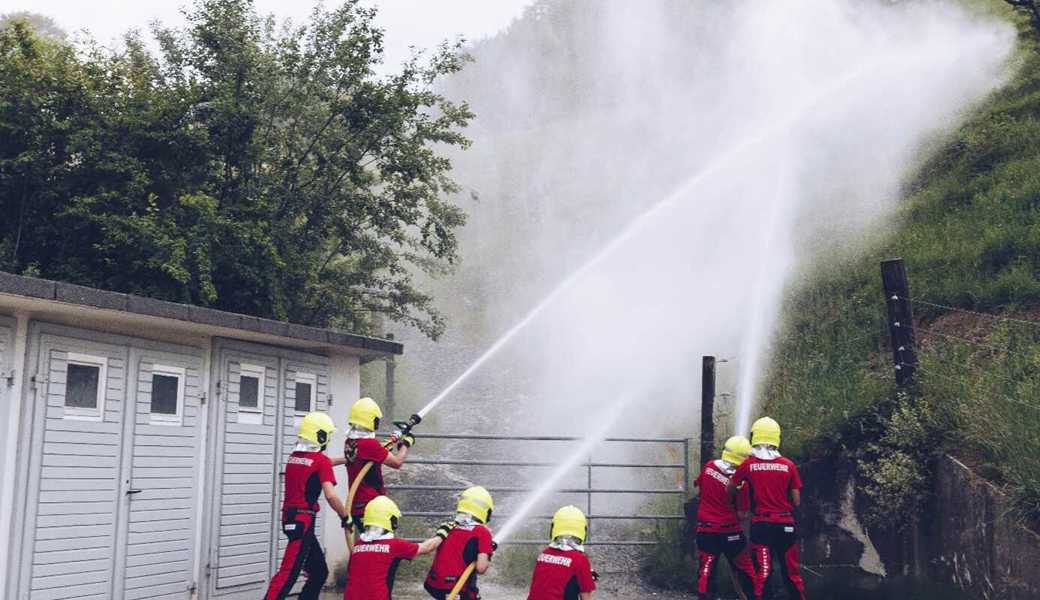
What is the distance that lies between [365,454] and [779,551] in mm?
3978

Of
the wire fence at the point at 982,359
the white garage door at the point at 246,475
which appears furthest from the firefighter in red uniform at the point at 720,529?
the white garage door at the point at 246,475

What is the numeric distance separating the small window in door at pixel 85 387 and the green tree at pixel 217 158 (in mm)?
5011

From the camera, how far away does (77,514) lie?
8.45 meters

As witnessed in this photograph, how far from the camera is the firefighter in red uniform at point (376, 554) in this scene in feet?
21.6

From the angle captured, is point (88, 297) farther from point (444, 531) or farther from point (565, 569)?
point (565, 569)

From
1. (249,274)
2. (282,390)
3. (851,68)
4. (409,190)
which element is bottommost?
(282,390)

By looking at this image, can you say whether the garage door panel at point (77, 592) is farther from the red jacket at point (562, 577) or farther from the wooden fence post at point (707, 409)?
the wooden fence post at point (707, 409)

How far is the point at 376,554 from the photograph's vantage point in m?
6.62

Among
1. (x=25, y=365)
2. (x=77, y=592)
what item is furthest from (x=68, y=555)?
(x=25, y=365)

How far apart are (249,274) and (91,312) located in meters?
7.07

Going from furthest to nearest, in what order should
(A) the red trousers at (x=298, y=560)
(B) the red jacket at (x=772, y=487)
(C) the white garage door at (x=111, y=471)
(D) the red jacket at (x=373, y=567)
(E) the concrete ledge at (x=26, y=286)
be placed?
(B) the red jacket at (x=772, y=487) → (A) the red trousers at (x=298, y=560) → (C) the white garage door at (x=111, y=471) → (E) the concrete ledge at (x=26, y=286) → (D) the red jacket at (x=373, y=567)

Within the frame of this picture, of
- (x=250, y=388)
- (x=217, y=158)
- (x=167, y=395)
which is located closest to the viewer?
(x=167, y=395)

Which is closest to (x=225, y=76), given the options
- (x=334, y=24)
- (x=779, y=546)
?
(x=334, y=24)

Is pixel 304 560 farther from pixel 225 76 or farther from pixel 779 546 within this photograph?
pixel 225 76
